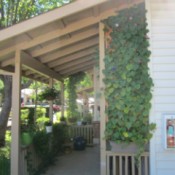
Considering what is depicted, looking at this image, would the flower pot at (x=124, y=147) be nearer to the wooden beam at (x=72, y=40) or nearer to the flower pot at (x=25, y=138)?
the flower pot at (x=25, y=138)

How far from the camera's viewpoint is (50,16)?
4.37m

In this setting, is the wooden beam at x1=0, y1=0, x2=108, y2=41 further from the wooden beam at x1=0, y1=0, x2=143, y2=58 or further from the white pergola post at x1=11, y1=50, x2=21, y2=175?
the white pergola post at x1=11, y1=50, x2=21, y2=175

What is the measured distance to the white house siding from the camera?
4602 millimetres

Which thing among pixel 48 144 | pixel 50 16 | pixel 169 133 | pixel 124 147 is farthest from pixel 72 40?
pixel 48 144

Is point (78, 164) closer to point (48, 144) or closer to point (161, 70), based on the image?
point (48, 144)

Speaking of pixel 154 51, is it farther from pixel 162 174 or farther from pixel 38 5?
pixel 38 5

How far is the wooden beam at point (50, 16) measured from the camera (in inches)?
170

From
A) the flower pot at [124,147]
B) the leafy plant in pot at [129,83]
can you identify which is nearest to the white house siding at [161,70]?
the leafy plant in pot at [129,83]

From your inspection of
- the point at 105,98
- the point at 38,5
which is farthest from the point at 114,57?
the point at 38,5

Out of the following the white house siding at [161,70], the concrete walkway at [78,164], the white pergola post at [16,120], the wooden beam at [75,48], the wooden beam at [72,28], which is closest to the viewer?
the white house siding at [161,70]

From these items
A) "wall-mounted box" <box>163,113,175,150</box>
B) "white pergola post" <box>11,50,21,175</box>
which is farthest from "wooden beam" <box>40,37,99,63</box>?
"wall-mounted box" <box>163,113,175,150</box>

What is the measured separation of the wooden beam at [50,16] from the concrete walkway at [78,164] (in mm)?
3628

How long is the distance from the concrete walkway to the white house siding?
2.64 m

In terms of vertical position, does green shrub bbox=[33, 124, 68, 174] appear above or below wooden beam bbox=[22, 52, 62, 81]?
below
